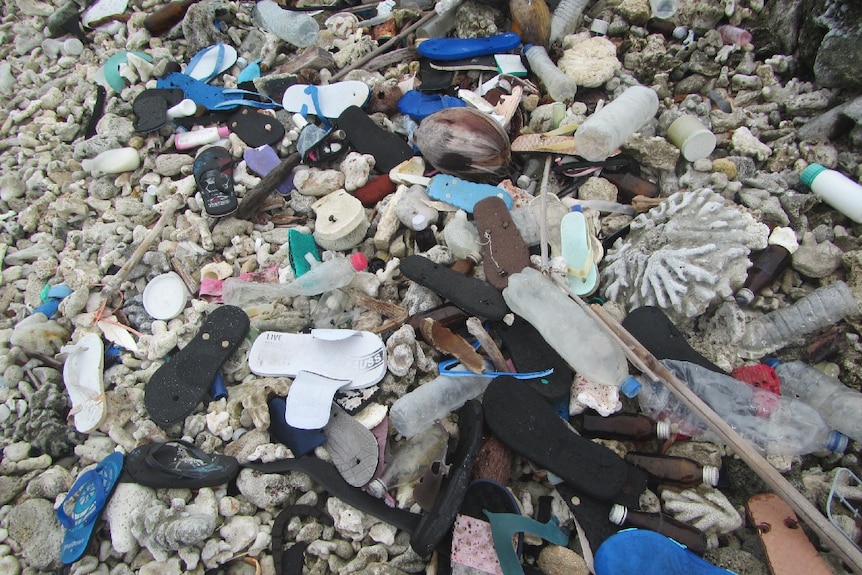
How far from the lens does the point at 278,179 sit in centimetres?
234

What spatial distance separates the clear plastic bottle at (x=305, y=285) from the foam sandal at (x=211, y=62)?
1.40 meters

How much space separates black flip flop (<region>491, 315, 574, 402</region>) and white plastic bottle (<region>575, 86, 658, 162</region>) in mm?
784

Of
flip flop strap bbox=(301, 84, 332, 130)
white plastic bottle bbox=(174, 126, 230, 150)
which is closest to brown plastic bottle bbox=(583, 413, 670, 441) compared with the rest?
flip flop strap bbox=(301, 84, 332, 130)

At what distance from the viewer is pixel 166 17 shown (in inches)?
120

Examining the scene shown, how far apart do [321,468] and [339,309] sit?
59 centimetres

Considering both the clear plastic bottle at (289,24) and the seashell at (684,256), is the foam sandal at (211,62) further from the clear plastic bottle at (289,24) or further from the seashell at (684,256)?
the seashell at (684,256)

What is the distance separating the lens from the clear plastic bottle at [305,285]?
1959 millimetres

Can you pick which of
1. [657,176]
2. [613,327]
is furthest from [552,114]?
[613,327]

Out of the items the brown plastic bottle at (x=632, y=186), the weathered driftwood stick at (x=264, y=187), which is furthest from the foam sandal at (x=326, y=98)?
the brown plastic bottle at (x=632, y=186)

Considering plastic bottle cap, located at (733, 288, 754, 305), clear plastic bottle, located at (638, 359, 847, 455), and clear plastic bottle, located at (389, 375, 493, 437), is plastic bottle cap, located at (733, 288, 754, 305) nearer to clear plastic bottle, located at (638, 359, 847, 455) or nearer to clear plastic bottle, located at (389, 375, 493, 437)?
clear plastic bottle, located at (638, 359, 847, 455)

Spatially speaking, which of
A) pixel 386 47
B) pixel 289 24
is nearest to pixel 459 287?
pixel 386 47

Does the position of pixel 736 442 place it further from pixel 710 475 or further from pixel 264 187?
pixel 264 187

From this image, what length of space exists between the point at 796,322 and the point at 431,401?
125 centimetres

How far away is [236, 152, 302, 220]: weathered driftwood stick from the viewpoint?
7.38 feet
